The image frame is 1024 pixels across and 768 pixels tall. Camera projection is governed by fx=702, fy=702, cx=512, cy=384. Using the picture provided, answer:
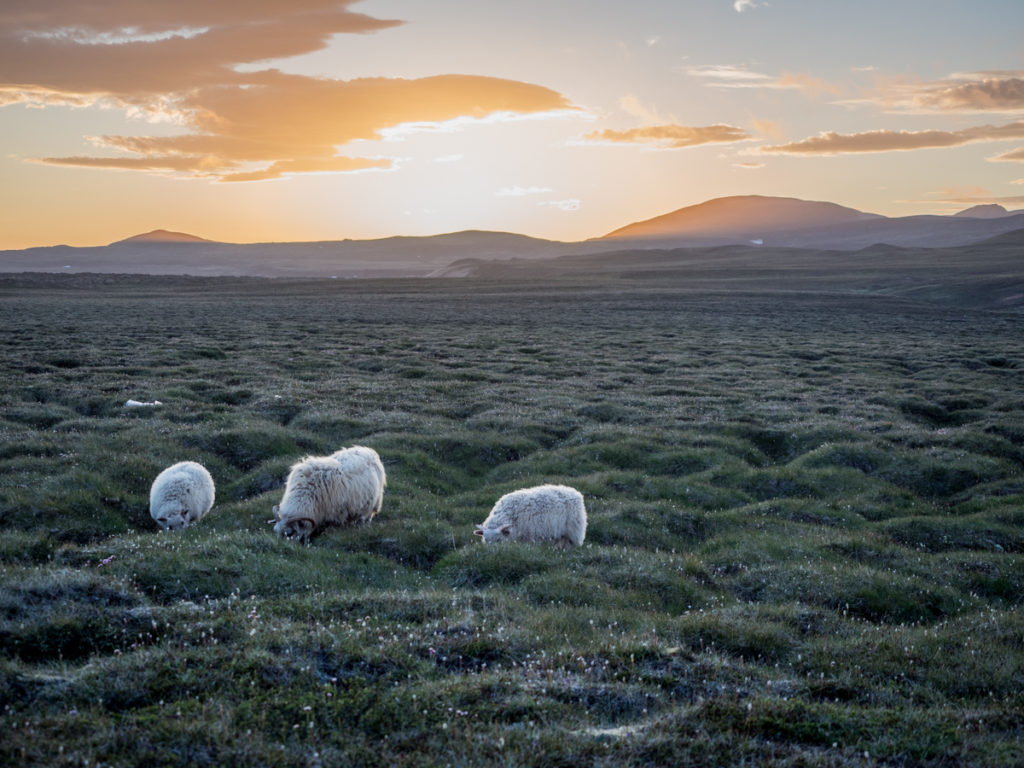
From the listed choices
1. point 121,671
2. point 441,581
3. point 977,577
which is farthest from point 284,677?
point 977,577

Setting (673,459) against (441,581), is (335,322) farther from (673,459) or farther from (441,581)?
(441,581)

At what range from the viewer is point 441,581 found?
400 inches

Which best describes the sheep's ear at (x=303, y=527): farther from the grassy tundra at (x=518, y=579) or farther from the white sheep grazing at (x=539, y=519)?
the white sheep grazing at (x=539, y=519)

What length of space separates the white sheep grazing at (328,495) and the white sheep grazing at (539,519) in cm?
221

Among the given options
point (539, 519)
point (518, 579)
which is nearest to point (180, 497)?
point (539, 519)

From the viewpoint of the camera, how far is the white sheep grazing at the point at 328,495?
457 inches

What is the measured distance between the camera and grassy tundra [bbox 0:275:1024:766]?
5.59m

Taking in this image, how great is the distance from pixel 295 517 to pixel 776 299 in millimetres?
87344

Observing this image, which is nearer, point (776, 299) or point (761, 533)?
point (761, 533)

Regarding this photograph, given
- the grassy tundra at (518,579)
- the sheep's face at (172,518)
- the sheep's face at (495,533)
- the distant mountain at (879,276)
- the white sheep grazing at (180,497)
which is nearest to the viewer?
the grassy tundra at (518,579)

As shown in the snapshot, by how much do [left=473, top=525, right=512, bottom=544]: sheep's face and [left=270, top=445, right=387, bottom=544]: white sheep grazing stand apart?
2206 mm

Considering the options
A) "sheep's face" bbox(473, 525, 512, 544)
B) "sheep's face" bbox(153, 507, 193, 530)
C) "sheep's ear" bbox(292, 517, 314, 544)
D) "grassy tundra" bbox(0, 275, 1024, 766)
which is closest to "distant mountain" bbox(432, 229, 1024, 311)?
"grassy tundra" bbox(0, 275, 1024, 766)

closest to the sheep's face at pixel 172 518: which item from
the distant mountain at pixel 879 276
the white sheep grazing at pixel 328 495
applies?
the white sheep grazing at pixel 328 495

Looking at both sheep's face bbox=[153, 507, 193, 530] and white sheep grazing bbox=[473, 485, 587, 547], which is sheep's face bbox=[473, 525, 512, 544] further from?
sheep's face bbox=[153, 507, 193, 530]
